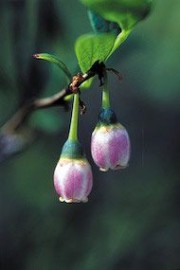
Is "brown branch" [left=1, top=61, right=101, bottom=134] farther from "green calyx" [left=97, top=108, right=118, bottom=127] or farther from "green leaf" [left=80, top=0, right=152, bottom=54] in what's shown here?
"green leaf" [left=80, top=0, right=152, bottom=54]

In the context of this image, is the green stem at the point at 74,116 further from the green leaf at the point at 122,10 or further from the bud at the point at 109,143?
the green leaf at the point at 122,10

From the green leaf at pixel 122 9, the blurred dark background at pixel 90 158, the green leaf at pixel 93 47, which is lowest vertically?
the blurred dark background at pixel 90 158

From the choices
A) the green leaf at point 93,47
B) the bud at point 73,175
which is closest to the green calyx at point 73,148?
the bud at point 73,175

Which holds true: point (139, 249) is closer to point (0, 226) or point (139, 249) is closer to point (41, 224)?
point (41, 224)

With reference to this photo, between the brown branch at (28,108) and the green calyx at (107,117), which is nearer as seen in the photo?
the green calyx at (107,117)

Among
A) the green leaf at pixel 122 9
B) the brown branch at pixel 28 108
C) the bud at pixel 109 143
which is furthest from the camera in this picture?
the brown branch at pixel 28 108

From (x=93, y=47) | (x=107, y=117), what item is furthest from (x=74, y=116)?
(x=93, y=47)
